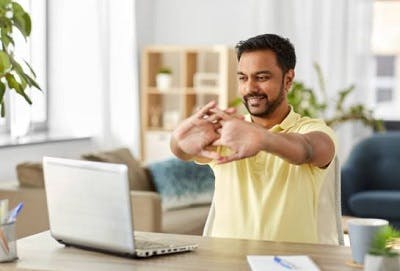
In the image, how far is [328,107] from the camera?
722 cm

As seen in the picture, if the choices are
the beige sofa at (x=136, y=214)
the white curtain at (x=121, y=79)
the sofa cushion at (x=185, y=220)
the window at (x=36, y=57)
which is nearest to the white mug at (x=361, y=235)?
the beige sofa at (x=136, y=214)

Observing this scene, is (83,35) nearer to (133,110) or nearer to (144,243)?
(133,110)

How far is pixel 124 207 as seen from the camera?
2242 mm

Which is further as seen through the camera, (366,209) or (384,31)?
(384,31)

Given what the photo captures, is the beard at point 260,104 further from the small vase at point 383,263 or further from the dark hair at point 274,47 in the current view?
the small vase at point 383,263

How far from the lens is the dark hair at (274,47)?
2756 millimetres

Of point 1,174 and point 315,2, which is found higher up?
point 315,2

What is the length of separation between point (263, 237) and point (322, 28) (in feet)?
15.7

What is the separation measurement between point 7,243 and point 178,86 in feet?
17.6

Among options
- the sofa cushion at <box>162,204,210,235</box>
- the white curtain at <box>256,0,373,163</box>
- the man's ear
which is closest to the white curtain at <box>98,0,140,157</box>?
the white curtain at <box>256,0,373,163</box>

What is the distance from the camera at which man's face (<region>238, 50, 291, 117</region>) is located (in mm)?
2725

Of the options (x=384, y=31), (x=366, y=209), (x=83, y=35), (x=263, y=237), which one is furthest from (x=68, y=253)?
(x=384, y=31)

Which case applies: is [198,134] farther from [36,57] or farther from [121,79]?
[121,79]

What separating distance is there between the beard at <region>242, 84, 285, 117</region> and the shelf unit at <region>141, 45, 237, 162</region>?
4314mm
